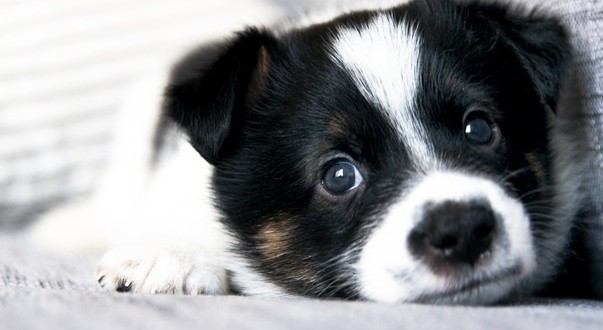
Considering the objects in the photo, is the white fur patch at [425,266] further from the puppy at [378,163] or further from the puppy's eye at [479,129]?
the puppy's eye at [479,129]

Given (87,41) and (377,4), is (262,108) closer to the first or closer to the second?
(377,4)

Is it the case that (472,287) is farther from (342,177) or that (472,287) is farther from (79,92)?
(79,92)

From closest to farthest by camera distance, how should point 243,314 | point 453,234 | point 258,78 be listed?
point 243,314 < point 453,234 < point 258,78

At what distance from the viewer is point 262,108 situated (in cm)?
219

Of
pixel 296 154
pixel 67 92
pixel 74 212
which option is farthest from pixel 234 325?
pixel 67 92

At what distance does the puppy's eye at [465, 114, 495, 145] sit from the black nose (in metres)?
0.31

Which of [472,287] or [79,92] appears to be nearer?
[472,287]

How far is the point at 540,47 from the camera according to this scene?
6.88 feet

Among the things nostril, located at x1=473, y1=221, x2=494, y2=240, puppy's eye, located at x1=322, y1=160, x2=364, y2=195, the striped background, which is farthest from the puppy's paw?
the striped background

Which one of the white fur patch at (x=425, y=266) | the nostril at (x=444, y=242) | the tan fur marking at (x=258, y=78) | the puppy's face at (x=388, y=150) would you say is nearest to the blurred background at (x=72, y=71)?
the tan fur marking at (x=258, y=78)

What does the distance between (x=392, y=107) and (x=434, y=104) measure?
10 centimetres

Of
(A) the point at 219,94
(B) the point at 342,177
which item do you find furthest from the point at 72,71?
(B) the point at 342,177

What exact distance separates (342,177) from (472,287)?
42 cm

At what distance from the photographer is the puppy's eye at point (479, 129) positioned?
1.98 meters
